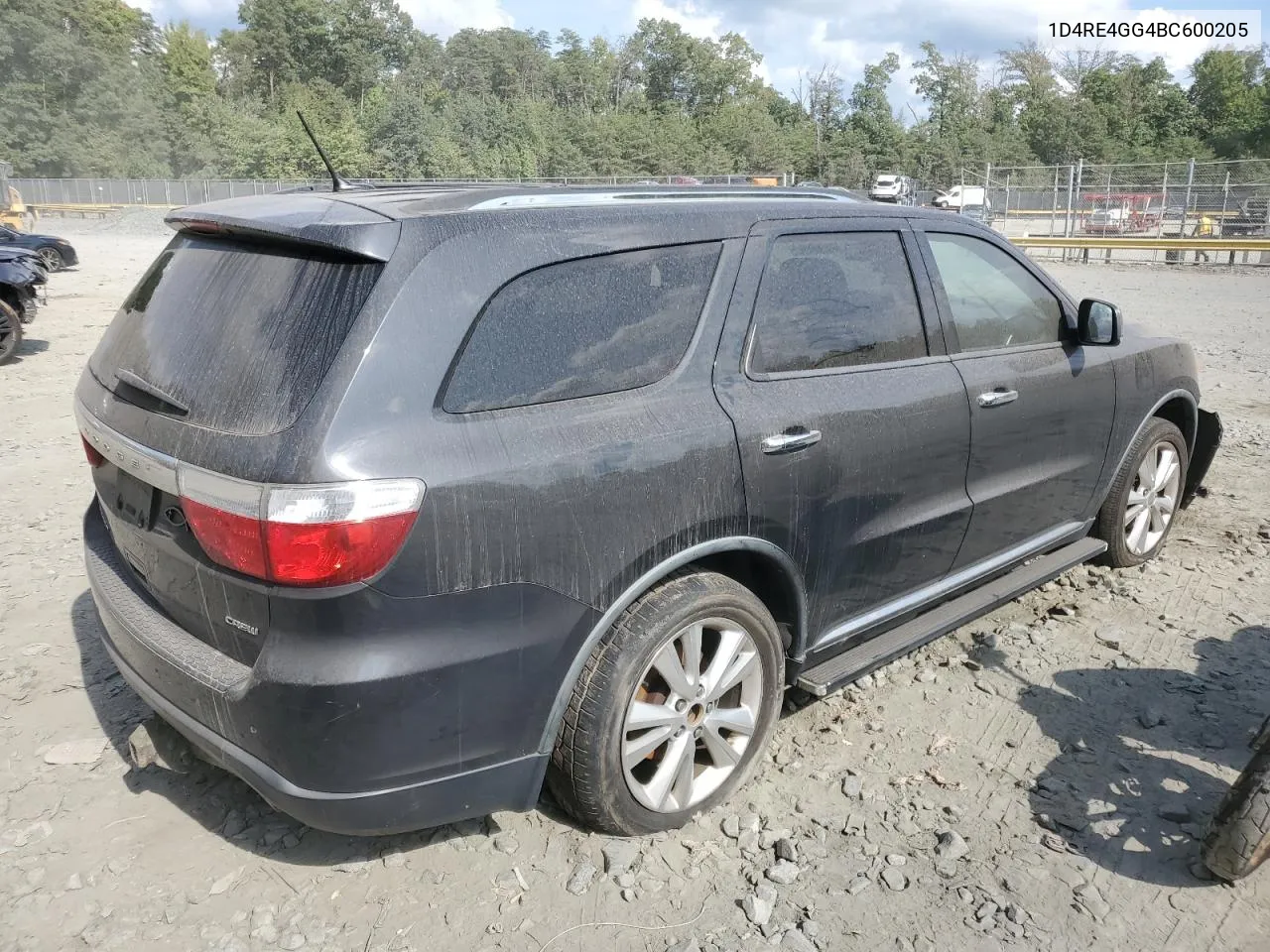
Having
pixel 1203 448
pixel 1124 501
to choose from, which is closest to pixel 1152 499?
Result: pixel 1124 501

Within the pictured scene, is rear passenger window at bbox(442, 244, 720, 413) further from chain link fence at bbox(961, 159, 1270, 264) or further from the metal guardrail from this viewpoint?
chain link fence at bbox(961, 159, 1270, 264)

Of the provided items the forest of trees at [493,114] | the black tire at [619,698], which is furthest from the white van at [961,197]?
the black tire at [619,698]

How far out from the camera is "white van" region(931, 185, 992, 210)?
35.8 meters

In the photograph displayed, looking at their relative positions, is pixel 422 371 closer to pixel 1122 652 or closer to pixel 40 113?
pixel 1122 652

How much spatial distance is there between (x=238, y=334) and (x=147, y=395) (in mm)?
355

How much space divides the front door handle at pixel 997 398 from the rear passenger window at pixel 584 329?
1.28 metres

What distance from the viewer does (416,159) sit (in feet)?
212

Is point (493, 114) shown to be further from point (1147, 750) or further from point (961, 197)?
point (1147, 750)

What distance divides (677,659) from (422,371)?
109 centimetres

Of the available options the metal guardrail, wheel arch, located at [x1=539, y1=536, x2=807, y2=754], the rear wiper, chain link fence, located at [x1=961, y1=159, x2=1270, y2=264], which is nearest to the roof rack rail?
the rear wiper

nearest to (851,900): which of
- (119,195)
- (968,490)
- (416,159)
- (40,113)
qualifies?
(968,490)

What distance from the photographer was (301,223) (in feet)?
8.16

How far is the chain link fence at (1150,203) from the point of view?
2466cm

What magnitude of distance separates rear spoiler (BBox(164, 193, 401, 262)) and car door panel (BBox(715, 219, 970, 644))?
3.37 feet
